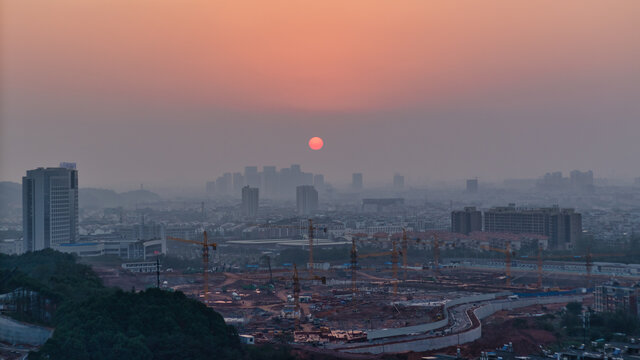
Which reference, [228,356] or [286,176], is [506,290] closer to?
[228,356]

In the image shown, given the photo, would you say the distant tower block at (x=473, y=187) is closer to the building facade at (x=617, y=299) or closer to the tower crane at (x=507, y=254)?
the tower crane at (x=507, y=254)

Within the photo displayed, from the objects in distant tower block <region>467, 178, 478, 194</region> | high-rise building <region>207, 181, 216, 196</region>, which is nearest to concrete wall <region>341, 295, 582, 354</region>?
distant tower block <region>467, 178, 478, 194</region>

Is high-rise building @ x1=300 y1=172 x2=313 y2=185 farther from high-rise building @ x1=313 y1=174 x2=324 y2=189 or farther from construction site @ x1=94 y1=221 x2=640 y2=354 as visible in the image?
construction site @ x1=94 y1=221 x2=640 y2=354

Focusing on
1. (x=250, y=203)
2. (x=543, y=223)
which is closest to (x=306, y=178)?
(x=250, y=203)

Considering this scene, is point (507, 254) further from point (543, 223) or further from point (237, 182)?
point (237, 182)

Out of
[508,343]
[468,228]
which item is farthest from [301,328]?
[468,228]
